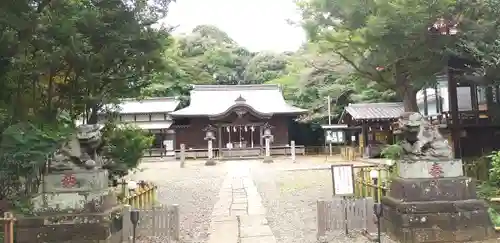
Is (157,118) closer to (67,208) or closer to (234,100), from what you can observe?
(234,100)

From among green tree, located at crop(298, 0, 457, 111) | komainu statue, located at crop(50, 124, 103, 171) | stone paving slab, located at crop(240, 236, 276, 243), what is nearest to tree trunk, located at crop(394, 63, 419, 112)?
green tree, located at crop(298, 0, 457, 111)

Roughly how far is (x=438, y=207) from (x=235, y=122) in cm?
2741

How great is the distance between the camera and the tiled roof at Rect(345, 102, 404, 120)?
1138 inches

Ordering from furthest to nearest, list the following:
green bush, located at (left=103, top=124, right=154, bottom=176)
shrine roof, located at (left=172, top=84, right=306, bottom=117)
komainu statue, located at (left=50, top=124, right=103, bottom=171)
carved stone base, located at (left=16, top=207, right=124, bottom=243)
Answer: shrine roof, located at (left=172, top=84, right=306, bottom=117)
green bush, located at (left=103, top=124, right=154, bottom=176)
komainu statue, located at (left=50, top=124, right=103, bottom=171)
carved stone base, located at (left=16, top=207, right=124, bottom=243)

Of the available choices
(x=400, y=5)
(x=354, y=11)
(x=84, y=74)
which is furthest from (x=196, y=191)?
(x=400, y=5)

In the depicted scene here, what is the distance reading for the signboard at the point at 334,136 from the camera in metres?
32.8

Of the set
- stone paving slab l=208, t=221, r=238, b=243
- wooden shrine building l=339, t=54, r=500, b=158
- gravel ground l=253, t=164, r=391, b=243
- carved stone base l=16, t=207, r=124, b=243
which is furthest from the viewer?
wooden shrine building l=339, t=54, r=500, b=158

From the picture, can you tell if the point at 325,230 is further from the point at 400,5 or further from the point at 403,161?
the point at 400,5

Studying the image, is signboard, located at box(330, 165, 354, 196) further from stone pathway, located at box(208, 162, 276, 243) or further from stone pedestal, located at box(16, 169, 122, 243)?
stone pedestal, located at box(16, 169, 122, 243)

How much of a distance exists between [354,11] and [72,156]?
27.4 feet

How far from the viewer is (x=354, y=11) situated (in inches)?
466

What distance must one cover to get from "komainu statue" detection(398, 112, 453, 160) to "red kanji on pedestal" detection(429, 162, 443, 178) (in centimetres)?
13

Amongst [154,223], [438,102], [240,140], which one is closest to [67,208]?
[154,223]

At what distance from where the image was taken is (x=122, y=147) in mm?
11625
